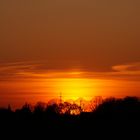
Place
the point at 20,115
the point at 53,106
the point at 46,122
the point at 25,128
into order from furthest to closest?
the point at 53,106 → the point at 20,115 → the point at 46,122 → the point at 25,128

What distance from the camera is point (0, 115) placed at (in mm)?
134500

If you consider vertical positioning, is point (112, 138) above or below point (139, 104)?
below

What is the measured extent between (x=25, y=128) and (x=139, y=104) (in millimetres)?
33402

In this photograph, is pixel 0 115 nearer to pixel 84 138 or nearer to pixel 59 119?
pixel 59 119

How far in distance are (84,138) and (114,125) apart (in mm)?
8447

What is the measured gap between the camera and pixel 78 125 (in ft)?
366

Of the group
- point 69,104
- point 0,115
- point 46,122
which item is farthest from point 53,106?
point 46,122

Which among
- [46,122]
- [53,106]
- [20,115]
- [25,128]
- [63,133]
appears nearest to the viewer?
[63,133]

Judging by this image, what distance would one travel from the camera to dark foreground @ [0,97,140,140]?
99.0 metres

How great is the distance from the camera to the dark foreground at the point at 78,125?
325 feet

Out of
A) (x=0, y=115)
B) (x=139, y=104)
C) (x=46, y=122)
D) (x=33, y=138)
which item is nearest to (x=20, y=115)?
(x=0, y=115)

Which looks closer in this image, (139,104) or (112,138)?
(112,138)

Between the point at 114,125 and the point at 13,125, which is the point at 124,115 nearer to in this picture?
the point at 114,125

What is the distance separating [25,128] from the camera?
362ft
